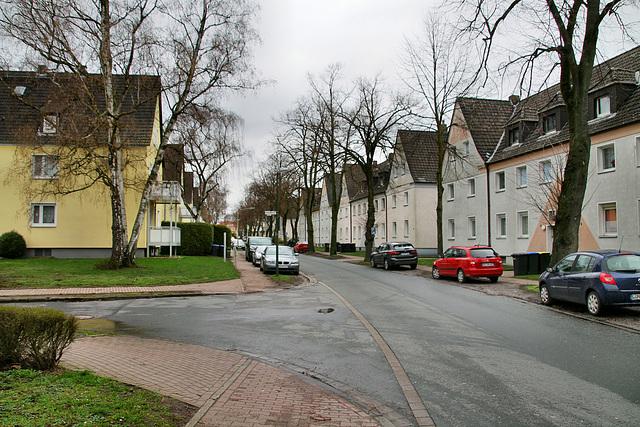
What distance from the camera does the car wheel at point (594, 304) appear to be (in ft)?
36.4

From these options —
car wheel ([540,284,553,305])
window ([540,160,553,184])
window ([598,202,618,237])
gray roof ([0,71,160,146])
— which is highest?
gray roof ([0,71,160,146])

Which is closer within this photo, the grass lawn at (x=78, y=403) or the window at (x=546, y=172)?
the grass lawn at (x=78, y=403)

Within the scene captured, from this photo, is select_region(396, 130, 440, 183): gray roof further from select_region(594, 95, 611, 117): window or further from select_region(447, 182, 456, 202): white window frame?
select_region(594, 95, 611, 117): window

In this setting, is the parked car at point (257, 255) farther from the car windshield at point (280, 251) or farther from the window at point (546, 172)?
the window at point (546, 172)

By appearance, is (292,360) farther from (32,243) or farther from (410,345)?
(32,243)

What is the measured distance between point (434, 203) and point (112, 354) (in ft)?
128

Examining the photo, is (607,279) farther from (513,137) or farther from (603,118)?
(513,137)

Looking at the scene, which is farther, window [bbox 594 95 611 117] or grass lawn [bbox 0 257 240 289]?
window [bbox 594 95 611 117]

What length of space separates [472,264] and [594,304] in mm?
8969

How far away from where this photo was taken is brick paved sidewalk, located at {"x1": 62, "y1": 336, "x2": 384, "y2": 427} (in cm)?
469

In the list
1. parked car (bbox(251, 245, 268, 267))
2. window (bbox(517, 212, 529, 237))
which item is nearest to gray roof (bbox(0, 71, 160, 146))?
parked car (bbox(251, 245, 268, 267))

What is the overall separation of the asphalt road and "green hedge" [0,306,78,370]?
298cm

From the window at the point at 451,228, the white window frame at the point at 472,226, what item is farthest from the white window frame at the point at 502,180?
the window at the point at 451,228

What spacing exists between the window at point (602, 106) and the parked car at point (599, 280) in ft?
47.1
